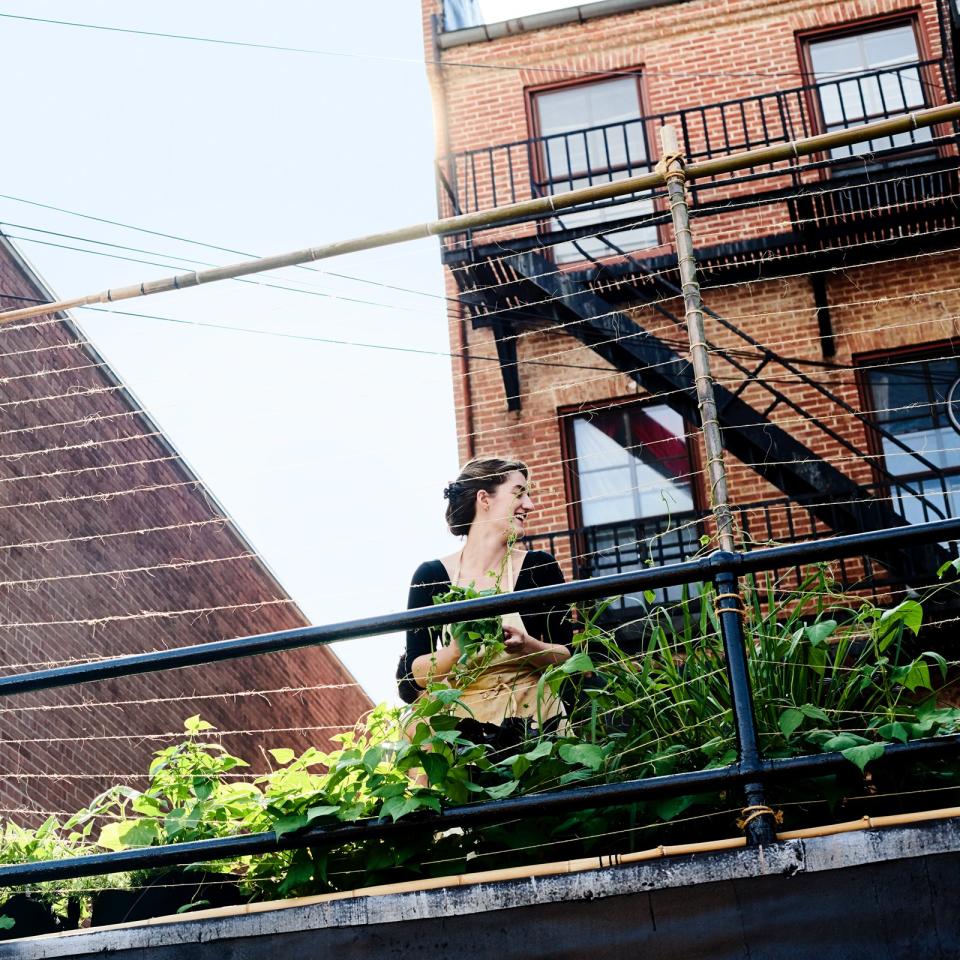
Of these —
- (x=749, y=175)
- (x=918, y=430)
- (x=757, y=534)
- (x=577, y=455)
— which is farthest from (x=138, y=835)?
(x=749, y=175)

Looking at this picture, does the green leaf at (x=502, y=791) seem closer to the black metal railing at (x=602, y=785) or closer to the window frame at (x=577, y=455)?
the black metal railing at (x=602, y=785)

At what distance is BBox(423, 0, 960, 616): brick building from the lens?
34.7 feet

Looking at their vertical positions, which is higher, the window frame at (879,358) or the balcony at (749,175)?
the balcony at (749,175)

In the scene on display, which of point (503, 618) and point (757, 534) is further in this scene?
point (757, 534)

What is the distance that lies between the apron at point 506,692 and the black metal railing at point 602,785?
0.63 m

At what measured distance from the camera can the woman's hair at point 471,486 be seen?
4.32m

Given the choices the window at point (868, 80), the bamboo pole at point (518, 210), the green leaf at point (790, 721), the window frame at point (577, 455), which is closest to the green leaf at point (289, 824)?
the green leaf at point (790, 721)

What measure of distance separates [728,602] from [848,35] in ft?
36.8

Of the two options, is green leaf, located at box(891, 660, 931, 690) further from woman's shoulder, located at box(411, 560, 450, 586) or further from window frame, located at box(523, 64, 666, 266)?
window frame, located at box(523, 64, 666, 266)

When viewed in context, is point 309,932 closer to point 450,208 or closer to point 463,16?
point 450,208

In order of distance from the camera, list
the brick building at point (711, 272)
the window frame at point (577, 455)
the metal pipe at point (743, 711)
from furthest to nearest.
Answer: the window frame at point (577, 455) < the brick building at point (711, 272) < the metal pipe at point (743, 711)

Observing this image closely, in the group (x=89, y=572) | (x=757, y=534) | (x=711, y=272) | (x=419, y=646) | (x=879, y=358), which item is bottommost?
(x=419, y=646)

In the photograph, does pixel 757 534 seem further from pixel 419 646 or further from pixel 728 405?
pixel 419 646

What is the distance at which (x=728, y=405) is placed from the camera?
10141mm
